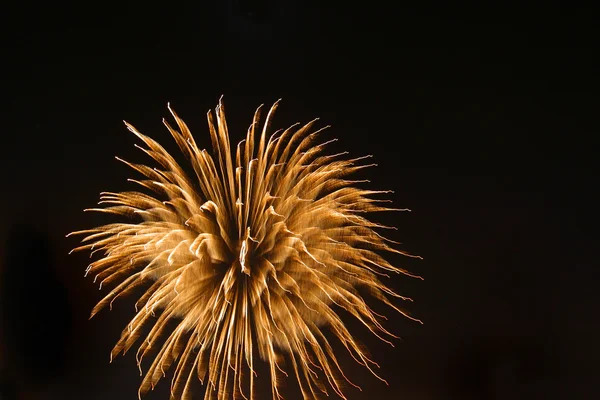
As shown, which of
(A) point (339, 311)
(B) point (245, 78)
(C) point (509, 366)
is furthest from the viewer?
(B) point (245, 78)

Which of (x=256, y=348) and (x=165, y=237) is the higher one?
(x=165, y=237)

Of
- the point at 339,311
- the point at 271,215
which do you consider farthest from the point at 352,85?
the point at 339,311

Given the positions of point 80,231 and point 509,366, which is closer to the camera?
point 509,366

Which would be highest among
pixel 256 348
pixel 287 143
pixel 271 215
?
pixel 287 143

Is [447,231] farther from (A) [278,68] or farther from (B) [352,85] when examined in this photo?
(A) [278,68]

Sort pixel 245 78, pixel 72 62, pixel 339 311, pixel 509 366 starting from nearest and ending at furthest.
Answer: pixel 509 366 → pixel 339 311 → pixel 245 78 → pixel 72 62
